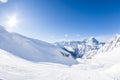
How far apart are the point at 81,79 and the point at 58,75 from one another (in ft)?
11.7

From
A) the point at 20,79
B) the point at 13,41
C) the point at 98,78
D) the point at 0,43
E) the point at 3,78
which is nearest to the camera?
the point at 3,78

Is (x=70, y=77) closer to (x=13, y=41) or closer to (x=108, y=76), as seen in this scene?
(x=108, y=76)

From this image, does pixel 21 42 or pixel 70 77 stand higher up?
pixel 21 42

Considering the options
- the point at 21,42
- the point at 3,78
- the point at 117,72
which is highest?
the point at 21,42

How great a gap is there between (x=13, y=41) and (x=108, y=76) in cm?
5389

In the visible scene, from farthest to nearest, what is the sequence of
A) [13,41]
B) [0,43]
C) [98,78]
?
[13,41] < [0,43] < [98,78]

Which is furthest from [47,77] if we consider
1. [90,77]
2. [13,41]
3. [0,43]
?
[13,41]

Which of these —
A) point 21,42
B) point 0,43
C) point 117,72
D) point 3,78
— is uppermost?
→ point 21,42

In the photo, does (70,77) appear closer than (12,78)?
No

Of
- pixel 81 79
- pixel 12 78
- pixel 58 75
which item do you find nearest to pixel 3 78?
pixel 12 78

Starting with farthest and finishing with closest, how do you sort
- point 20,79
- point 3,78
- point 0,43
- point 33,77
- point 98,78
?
1. point 0,43
2. point 98,78
3. point 33,77
4. point 20,79
5. point 3,78

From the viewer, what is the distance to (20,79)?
72.1 feet

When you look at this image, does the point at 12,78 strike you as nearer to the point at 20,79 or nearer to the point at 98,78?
the point at 20,79

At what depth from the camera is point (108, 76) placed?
26.3m
